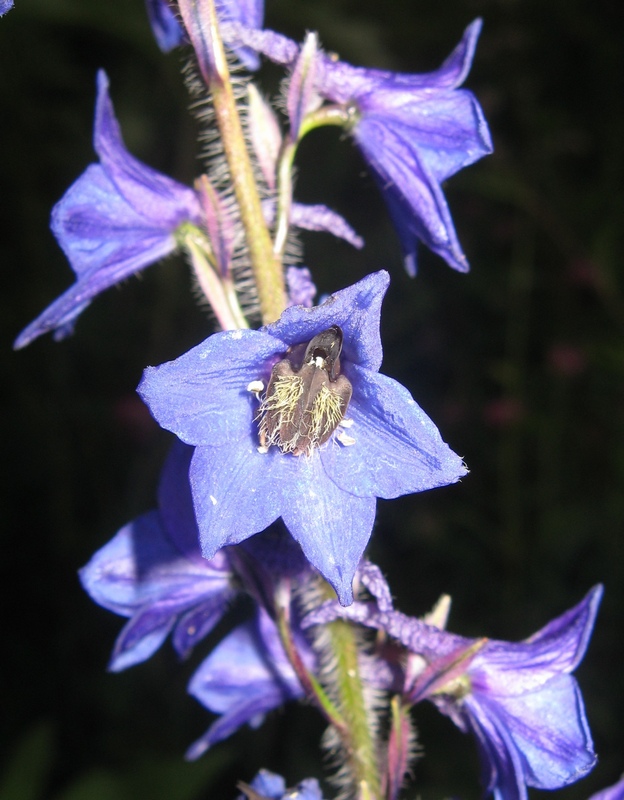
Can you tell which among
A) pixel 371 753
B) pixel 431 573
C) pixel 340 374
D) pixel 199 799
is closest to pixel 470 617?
pixel 431 573

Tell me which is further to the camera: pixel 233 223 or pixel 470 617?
pixel 470 617

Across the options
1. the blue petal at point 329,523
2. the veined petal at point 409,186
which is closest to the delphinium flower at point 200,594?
the blue petal at point 329,523

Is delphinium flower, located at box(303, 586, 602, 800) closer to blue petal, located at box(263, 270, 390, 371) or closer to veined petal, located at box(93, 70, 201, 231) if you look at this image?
blue petal, located at box(263, 270, 390, 371)

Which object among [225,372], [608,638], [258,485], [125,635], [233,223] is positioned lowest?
[608,638]

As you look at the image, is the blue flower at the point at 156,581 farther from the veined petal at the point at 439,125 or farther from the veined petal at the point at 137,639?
the veined petal at the point at 439,125

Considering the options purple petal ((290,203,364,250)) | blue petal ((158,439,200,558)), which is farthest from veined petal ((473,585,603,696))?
purple petal ((290,203,364,250))

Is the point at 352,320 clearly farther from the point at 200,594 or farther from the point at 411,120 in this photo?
the point at 200,594

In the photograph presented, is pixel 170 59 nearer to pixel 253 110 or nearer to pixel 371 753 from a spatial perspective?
pixel 253 110
